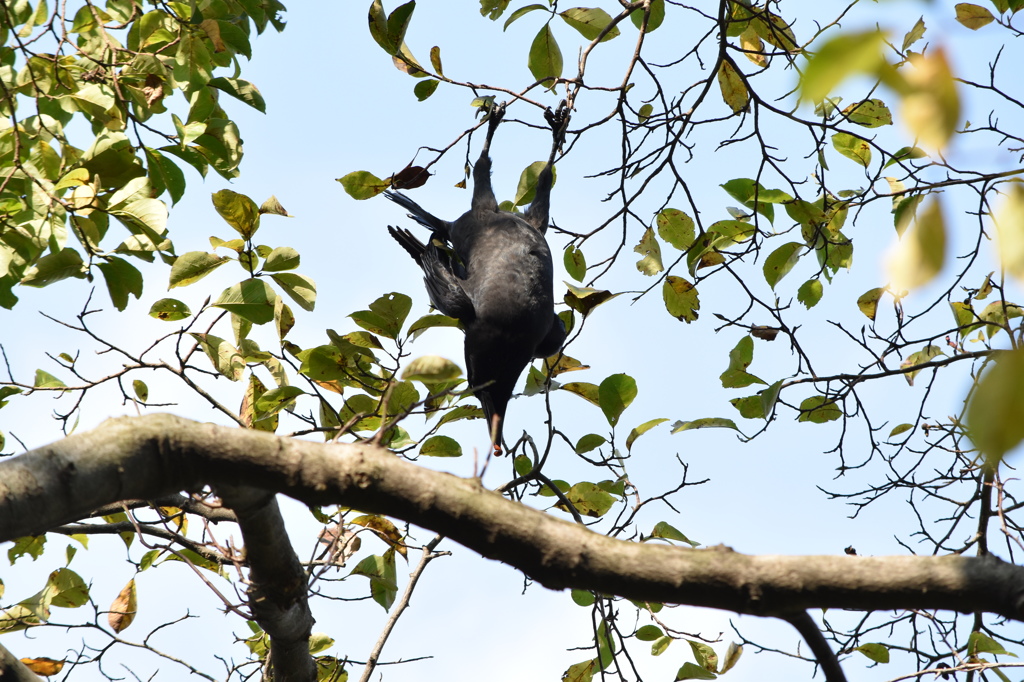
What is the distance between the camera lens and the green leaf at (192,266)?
2104 millimetres

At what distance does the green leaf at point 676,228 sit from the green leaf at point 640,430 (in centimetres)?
87

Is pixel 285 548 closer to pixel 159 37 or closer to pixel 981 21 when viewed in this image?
pixel 159 37

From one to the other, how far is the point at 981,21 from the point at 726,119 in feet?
2.71

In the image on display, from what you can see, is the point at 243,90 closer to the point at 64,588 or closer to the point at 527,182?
the point at 527,182

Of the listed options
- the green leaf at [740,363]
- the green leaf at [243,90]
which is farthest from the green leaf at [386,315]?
the green leaf at [740,363]

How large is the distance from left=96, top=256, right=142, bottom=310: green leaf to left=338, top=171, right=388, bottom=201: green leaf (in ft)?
2.62

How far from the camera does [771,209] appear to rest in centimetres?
254

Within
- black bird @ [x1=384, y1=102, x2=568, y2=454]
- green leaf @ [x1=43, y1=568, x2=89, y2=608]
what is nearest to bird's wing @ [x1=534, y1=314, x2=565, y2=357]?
black bird @ [x1=384, y1=102, x2=568, y2=454]

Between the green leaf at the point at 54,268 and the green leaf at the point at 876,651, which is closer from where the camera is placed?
the green leaf at the point at 54,268

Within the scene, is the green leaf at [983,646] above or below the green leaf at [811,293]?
below

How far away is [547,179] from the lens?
323 centimetres

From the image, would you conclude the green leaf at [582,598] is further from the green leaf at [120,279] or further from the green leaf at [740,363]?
the green leaf at [120,279]

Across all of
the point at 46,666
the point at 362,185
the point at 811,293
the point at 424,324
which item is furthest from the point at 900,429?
the point at 46,666

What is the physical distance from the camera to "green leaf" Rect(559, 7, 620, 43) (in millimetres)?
2605
